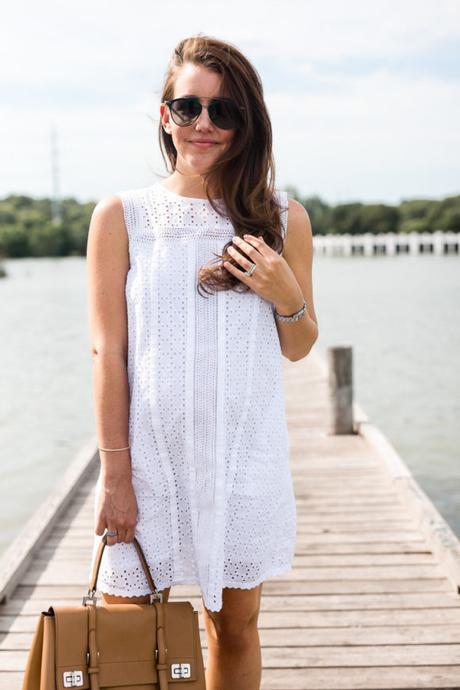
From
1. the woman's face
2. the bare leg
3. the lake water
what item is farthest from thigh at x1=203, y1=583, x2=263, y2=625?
the lake water

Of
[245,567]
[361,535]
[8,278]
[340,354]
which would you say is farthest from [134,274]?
[8,278]

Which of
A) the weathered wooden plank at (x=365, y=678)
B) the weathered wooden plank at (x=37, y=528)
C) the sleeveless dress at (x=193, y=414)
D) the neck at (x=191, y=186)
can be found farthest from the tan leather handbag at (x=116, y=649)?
the weathered wooden plank at (x=37, y=528)

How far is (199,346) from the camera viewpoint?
2014 mm

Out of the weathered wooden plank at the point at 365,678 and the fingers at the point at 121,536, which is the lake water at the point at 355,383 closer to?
the weathered wooden plank at the point at 365,678

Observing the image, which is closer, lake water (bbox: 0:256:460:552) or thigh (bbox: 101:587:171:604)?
thigh (bbox: 101:587:171:604)

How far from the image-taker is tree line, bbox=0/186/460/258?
102 m

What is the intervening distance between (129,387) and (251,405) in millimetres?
289

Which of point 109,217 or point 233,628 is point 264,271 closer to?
point 109,217

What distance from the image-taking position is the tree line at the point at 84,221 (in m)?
102

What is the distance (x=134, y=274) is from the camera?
6.64 feet

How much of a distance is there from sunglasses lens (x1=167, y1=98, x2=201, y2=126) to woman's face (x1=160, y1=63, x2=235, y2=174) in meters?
0.01

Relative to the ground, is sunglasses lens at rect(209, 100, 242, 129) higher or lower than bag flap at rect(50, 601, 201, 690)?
higher

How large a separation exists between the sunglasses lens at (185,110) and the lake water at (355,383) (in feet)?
19.7

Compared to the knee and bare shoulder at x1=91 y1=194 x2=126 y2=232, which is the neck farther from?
the knee
